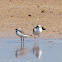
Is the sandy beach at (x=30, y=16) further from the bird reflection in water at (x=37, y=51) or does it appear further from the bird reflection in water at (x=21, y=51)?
the bird reflection in water at (x=21, y=51)

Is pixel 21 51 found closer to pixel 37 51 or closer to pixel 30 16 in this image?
pixel 37 51

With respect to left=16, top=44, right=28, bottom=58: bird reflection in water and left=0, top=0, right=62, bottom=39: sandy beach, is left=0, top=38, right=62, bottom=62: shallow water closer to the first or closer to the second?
left=16, top=44, right=28, bottom=58: bird reflection in water

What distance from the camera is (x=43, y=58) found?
35.1ft

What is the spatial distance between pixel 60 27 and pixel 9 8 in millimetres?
3992

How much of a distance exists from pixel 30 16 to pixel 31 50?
23.6 ft

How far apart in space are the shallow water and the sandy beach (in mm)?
1577

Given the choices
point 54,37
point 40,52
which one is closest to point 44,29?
point 54,37

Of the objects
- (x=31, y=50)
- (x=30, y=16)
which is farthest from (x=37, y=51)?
(x=30, y=16)

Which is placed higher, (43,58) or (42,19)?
(42,19)

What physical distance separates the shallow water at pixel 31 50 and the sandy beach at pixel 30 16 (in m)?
1.58

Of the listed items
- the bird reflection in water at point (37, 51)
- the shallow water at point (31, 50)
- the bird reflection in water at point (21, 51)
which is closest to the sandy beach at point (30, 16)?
the shallow water at point (31, 50)

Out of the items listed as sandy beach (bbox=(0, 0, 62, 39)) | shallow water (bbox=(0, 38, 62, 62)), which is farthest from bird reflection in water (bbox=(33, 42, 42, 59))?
sandy beach (bbox=(0, 0, 62, 39))

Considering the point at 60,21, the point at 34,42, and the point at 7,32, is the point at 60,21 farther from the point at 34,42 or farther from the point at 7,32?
the point at 34,42

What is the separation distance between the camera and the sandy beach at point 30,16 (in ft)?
53.4
